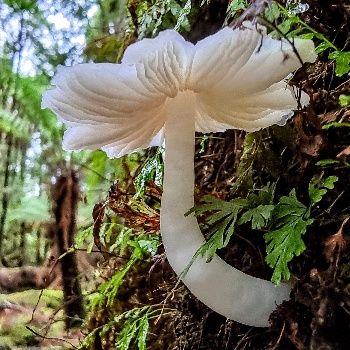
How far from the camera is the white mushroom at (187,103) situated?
2.11ft

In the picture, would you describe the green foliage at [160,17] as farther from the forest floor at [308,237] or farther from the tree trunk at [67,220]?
the tree trunk at [67,220]

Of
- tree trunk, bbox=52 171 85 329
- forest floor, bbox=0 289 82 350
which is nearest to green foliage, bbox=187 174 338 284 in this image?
forest floor, bbox=0 289 82 350

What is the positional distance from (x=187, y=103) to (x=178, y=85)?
65 millimetres

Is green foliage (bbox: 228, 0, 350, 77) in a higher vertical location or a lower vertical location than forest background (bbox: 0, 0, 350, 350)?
higher

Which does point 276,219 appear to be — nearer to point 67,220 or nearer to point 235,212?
point 235,212

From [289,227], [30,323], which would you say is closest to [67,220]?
[30,323]

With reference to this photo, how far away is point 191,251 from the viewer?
31.0 inches

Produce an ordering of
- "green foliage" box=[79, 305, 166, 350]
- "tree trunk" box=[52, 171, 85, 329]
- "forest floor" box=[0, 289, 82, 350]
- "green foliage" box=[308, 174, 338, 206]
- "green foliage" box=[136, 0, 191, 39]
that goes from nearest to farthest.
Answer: "green foliage" box=[308, 174, 338, 206] < "green foliage" box=[79, 305, 166, 350] < "green foliage" box=[136, 0, 191, 39] < "forest floor" box=[0, 289, 82, 350] < "tree trunk" box=[52, 171, 85, 329]

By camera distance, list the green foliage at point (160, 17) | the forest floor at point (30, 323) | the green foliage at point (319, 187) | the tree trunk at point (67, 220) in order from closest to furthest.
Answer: the green foliage at point (319, 187)
the green foliage at point (160, 17)
the forest floor at point (30, 323)
the tree trunk at point (67, 220)

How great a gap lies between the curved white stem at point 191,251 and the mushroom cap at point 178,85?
63 mm

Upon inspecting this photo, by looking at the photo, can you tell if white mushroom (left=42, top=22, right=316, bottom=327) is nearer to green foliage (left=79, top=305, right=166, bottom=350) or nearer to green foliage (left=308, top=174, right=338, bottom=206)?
green foliage (left=308, top=174, right=338, bottom=206)

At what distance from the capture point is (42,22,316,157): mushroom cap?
24.8 inches

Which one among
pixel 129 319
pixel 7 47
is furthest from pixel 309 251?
pixel 7 47

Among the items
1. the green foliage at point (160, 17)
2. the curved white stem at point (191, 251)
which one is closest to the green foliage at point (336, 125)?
the curved white stem at point (191, 251)
